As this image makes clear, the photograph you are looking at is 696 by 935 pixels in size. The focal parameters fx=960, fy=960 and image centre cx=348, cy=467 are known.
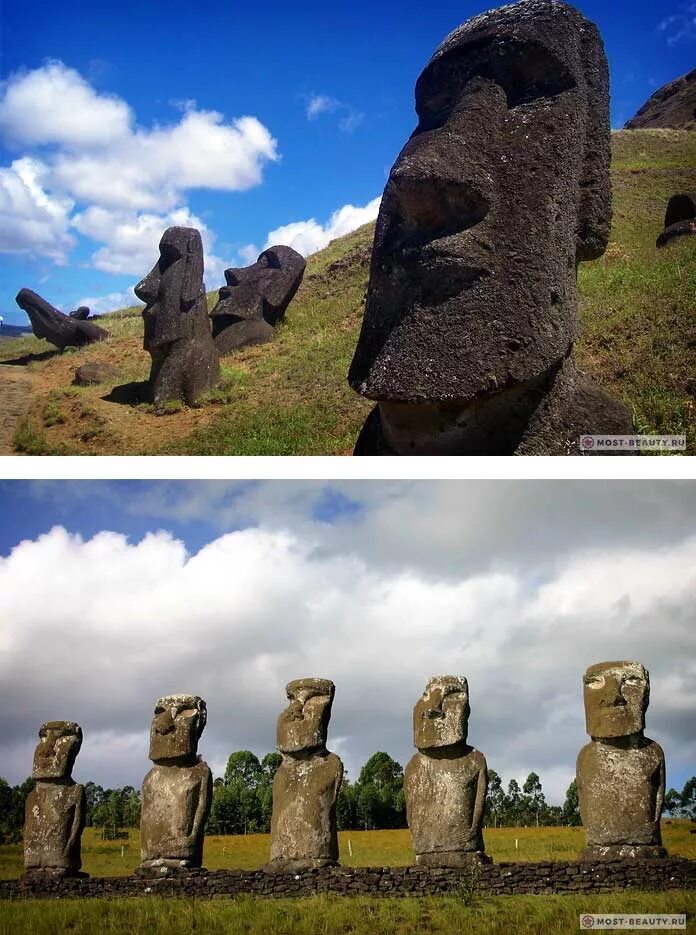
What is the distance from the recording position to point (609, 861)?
7926mm

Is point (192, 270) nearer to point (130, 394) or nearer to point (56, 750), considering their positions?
point (130, 394)

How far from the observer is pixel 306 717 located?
9.51 m

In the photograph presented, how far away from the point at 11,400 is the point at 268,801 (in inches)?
293

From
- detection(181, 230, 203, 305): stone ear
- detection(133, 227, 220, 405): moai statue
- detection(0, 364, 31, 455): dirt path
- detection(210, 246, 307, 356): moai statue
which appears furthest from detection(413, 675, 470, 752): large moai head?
detection(210, 246, 307, 356): moai statue

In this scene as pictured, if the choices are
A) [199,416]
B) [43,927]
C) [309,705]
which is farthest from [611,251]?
[43,927]

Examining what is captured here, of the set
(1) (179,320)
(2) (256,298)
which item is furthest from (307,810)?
(2) (256,298)

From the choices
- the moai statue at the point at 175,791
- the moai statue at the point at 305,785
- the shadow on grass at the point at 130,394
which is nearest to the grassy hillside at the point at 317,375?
the shadow on grass at the point at 130,394

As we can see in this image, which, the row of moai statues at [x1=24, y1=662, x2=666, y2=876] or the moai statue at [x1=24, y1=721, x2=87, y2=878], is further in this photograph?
the moai statue at [x1=24, y1=721, x2=87, y2=878]

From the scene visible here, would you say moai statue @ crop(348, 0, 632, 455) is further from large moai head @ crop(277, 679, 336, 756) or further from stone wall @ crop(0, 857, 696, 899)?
large moai head @ crop(277, 679, 336, 756)

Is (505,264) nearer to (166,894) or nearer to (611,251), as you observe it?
(166,894)

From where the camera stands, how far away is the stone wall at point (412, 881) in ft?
25.6

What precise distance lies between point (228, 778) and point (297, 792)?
16.0ft

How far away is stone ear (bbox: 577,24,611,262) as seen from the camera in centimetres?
665

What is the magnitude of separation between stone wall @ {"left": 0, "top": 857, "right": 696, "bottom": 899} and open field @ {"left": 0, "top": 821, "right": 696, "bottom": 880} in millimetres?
2583
